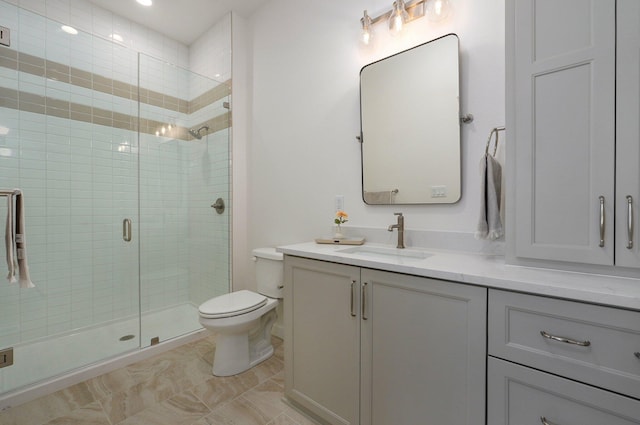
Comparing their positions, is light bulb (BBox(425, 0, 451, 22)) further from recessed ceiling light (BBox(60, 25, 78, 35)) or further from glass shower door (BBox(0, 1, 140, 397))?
recessed ceiling light (BBox(60, 25, 78, 35))

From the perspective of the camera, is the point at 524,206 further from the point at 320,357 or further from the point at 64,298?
the point at 64,298

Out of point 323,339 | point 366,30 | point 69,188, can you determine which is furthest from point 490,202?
point 69,188

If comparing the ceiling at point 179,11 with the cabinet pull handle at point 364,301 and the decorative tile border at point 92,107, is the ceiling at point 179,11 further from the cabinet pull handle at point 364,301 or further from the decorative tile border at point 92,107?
the cabinet pull handle at point 364,301

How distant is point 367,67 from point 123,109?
2145 millimetres

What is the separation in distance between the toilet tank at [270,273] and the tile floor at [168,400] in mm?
519

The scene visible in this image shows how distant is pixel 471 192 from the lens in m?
1.43

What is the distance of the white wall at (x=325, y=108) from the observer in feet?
4.60

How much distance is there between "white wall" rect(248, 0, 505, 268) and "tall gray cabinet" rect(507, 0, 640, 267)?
1.12ft

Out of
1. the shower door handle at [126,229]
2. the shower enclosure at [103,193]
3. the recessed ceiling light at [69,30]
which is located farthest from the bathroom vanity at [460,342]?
the recessed ceiling light at [69,30]

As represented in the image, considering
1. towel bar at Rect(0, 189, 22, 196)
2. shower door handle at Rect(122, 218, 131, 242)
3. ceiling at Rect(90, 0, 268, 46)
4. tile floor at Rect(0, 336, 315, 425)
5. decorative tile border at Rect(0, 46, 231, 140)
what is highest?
ceiling at Rect(90, 0, 268, 46)

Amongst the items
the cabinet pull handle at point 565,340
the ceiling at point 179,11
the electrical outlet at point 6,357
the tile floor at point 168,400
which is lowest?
the tile floor at point 168,400

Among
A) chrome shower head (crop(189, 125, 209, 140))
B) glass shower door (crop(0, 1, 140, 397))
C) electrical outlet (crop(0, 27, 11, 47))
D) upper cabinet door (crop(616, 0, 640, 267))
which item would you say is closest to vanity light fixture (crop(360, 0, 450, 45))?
upper cabinet door (crop(616, 0, 640, 267))

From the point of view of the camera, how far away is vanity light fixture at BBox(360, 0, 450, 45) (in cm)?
146

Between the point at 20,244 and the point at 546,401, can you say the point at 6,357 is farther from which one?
the point at 546,401
